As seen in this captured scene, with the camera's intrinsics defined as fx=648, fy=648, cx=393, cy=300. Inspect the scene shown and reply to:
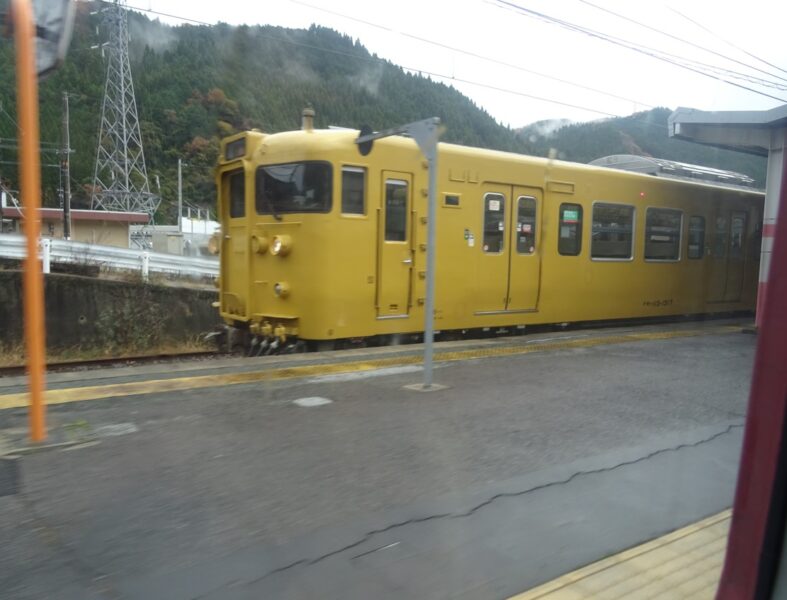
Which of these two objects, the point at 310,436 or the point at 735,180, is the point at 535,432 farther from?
the point at 735,180

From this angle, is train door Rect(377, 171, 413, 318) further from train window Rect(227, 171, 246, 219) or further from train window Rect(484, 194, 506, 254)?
train window Rect(227, 171, 246, 219)

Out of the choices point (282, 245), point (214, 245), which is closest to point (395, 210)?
point (282, 245)

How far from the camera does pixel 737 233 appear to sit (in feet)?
46.6

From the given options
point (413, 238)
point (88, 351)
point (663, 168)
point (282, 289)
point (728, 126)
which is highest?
point (728, 126)

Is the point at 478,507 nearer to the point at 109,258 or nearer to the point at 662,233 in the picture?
the point at 662,233

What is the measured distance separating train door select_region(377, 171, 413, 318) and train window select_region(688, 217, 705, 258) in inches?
281

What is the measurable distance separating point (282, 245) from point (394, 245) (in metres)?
1.51

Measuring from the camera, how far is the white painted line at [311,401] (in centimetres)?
600

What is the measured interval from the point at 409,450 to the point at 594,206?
771 centimetres

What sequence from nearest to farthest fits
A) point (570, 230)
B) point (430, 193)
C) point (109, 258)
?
point (430, 193) < point (570, 230) < point (109, 258)

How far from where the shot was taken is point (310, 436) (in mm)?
5121

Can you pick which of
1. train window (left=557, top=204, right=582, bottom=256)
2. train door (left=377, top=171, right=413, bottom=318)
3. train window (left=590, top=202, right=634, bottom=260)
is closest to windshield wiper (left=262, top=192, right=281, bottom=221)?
train door (left=377, top=171, right=413, bottom=318)

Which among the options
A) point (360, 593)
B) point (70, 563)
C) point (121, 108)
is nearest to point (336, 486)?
point (360, 593)

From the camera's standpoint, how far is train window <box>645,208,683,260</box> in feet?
40.3
